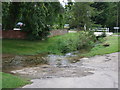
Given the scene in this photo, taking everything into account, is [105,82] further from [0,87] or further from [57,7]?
[57,7]

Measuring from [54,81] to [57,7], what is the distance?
14.3m

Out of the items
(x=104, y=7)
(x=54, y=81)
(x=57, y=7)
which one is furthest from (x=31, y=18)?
(x=104, y=7)

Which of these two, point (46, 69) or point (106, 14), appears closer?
point (46, 69)

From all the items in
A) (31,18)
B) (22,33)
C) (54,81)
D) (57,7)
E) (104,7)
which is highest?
(104,7)

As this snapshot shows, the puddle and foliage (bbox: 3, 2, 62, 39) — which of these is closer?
the puddle

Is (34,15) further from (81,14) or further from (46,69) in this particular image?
(81,14)

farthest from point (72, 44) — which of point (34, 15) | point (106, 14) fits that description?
point (106, 14)

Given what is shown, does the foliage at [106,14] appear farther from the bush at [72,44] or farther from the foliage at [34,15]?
the foliage at [34,15]

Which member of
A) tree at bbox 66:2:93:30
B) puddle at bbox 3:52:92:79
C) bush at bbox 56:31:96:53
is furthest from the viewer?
tree at bbox 66:2:93:30

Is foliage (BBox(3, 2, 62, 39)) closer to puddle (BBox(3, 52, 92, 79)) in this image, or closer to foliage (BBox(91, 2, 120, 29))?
puddle (BBox(3, 52, 92, 79))

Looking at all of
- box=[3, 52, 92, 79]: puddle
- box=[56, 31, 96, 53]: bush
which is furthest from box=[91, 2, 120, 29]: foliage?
box=[3, 52, 92, 79]: puddle

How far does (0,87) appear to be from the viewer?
20.0 ft

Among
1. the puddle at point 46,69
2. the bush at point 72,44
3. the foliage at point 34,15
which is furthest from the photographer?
the bush at point 72,44

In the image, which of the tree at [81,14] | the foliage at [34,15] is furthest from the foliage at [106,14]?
the foliage at [34,15]
